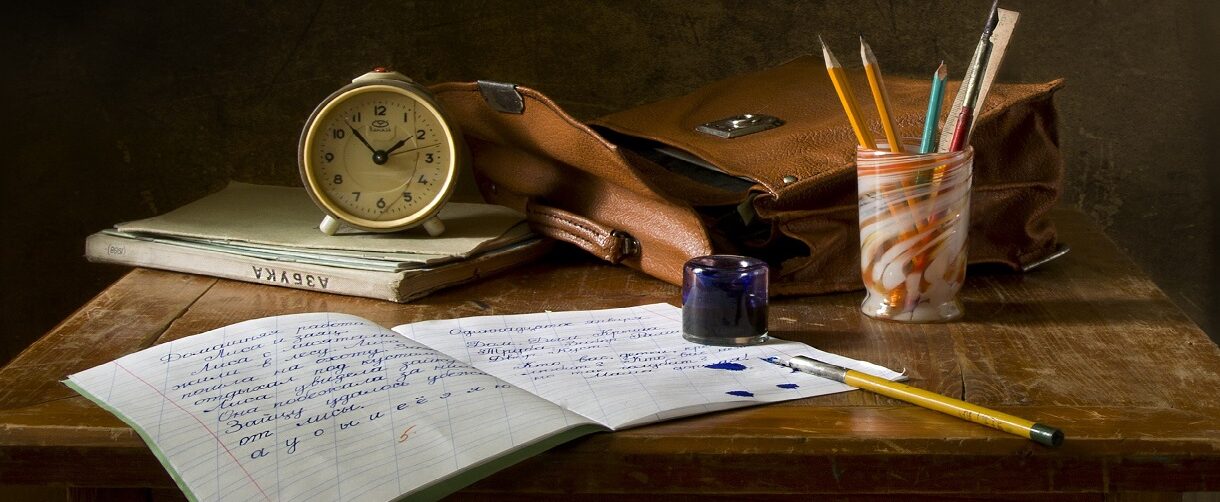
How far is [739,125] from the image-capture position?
52.9 inches

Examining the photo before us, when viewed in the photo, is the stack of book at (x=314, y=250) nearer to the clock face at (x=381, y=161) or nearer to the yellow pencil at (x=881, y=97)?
the clock face at (x=381, y=161)

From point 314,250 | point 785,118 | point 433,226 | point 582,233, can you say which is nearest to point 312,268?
point 314,250

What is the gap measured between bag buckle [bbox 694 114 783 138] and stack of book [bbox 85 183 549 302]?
0.81ft

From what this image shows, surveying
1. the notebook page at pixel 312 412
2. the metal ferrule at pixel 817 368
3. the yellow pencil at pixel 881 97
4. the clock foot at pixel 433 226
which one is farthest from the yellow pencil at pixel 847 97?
the clock foot at pixel 433 226

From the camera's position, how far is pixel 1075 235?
59.0 inches

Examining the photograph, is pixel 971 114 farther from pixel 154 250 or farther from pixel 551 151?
pixel 154 250

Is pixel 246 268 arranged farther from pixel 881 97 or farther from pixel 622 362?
pixel 881 97

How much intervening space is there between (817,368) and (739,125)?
0.49 m

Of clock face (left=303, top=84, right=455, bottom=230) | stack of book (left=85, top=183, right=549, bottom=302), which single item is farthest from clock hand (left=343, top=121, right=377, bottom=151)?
stack of book (left=85, top=183, right=549, bottom=302)

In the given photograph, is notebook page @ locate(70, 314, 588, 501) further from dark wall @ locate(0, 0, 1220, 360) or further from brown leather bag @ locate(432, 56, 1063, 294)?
dark wall @ locate(0, 0, 1220, 360)

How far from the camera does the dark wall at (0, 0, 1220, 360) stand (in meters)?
1.70

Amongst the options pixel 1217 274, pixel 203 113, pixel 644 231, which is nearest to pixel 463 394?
pixel 644 231

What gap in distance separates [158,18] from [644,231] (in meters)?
0.92

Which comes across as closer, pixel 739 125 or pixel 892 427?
pixel 892 427
